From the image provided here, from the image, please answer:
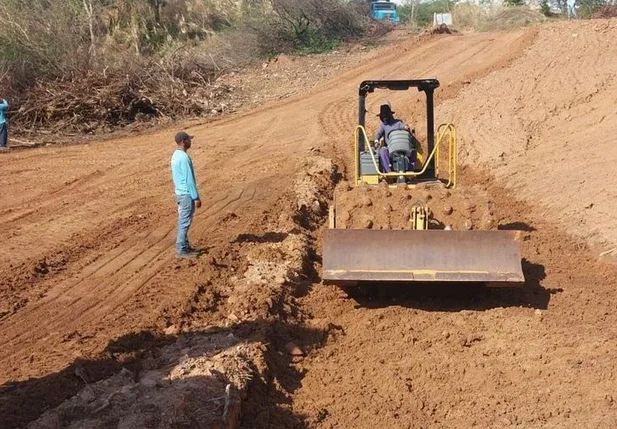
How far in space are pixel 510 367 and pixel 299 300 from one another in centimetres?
265

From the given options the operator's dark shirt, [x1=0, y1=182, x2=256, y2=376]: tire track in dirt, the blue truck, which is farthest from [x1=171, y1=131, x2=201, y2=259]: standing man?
the blue truck

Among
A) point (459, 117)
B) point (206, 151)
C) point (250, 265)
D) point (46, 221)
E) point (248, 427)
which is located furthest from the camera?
point (459, 117)

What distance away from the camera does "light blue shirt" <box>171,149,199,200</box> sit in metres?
9.15

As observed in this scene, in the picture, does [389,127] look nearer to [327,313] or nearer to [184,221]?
[327,313]

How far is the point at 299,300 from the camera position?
321 inches

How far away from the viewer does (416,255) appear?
25.4 ft

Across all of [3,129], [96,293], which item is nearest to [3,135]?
[3,129]

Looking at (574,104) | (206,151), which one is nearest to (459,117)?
(574,104)

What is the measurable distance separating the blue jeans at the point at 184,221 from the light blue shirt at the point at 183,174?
87 mm

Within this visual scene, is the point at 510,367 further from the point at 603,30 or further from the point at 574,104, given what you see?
the point at 603,30

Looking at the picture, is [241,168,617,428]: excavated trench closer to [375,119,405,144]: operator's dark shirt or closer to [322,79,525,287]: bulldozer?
[322,79,525,287]: bulldozer

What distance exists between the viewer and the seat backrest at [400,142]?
29.8 feet

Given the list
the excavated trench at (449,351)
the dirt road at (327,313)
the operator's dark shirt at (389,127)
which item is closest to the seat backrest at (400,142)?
the operator's dark shirt at (389,127)

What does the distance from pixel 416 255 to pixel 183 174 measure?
334 cm
